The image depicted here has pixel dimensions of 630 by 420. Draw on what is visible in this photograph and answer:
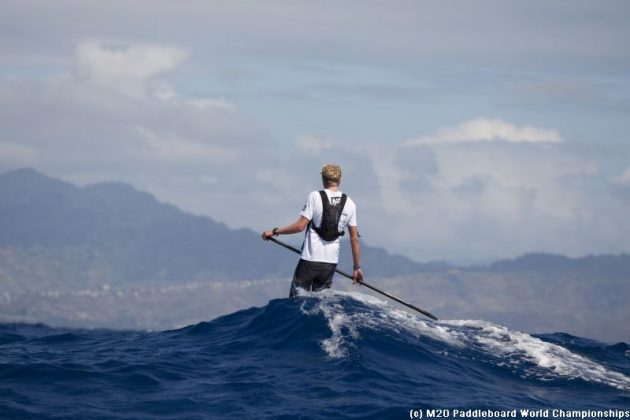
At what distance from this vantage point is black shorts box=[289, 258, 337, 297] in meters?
21.9

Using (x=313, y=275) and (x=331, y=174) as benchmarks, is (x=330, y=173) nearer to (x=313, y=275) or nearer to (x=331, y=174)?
(x=331, y=174)

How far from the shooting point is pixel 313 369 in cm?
1866

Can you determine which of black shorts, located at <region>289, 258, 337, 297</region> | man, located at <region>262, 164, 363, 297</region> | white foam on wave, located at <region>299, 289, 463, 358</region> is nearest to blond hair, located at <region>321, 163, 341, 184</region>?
man, located at <region>262, 164, 363, 297</region>

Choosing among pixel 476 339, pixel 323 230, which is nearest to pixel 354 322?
pixel 323 230

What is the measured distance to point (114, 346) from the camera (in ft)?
73.2

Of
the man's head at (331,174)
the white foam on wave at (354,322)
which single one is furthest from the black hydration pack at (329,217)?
the white foam on wave at (354,322)

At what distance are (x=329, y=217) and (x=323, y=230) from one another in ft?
1.15

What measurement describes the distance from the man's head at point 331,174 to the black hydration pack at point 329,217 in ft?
0.93

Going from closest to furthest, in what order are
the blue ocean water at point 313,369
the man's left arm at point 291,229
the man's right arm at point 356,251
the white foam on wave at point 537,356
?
1. the blue ocean water at point 313,369
2. the white foam on wave at point 537,356
3. the man's left arm at point 291,229
4. the man's right arm at point 356,251

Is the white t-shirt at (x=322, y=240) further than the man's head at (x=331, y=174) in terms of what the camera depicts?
Yes

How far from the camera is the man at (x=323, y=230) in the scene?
21328 millimetres

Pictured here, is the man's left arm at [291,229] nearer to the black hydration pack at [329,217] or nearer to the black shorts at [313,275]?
the black hydration pack at [329,217]

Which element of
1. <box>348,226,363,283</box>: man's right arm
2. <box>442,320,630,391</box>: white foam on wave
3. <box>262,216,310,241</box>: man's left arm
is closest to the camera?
<box>442,320,630,391</box>: white foam on wave

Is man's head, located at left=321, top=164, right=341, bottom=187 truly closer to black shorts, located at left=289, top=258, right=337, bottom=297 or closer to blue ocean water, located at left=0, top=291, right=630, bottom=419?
black shorts, located at left=289, top=258, right=337, bottom=297
